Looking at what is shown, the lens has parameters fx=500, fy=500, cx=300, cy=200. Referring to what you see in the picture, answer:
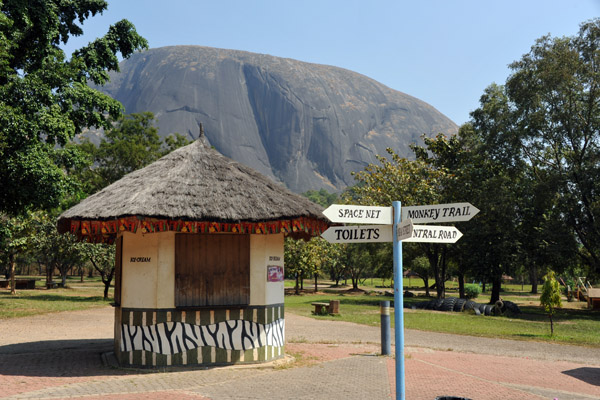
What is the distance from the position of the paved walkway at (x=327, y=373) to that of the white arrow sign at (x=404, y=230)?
4256 millimetres

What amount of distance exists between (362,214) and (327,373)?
5.88 metres

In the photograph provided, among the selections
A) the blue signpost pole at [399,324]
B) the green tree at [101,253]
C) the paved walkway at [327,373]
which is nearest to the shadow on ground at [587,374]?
the paved walkway at [327,373]

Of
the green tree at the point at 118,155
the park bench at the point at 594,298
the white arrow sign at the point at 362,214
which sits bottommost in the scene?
the park bench at the point at 594,298

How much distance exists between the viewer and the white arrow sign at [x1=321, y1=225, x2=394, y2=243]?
18.8ft

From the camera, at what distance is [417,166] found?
34.8 m

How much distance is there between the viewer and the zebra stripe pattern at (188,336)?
1056cm

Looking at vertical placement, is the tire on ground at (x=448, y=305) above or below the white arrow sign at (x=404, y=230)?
below

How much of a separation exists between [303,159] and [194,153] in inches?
7237

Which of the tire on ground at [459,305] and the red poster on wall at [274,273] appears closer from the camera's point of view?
the red poster on wall at [274,273]

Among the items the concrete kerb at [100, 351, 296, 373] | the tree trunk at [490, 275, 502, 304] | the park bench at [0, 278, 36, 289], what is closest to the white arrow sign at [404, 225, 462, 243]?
the concrete kerb at [100, 351, 296, 373]

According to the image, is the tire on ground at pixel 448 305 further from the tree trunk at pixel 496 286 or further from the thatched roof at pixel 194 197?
the thatched roof at pixel 194 197

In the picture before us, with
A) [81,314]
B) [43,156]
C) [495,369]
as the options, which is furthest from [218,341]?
[81,314]

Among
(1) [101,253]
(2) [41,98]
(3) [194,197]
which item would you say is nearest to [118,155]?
(1) [101,253]

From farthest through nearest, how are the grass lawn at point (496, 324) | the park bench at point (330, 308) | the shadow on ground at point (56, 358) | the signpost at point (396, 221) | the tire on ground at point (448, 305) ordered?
the tire on ground at point (448, 305)
the park bench at point (330, 308)
the grass lawn at point (496, 324)
the shadow on ground at point (56, 358)
the signpost at point (396, 221)
